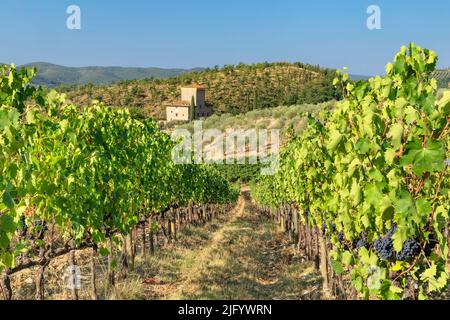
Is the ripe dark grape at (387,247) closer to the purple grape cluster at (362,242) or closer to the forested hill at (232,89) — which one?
the purple grape cluster at (362,242)

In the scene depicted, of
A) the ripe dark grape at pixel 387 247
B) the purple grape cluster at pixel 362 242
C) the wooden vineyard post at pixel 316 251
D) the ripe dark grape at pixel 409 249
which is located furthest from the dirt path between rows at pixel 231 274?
the ripe dark grape at pixel 409 249

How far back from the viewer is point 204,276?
42.4 ft

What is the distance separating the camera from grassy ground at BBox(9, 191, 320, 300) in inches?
439

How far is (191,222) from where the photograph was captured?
1074 inches

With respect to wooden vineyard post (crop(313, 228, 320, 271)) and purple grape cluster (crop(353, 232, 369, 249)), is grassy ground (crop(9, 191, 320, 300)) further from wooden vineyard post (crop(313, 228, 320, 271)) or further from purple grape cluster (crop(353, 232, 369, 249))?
purple grape cluster (crop(353, 232, 369, 249))

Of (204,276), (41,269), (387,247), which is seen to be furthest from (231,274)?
(387,247)

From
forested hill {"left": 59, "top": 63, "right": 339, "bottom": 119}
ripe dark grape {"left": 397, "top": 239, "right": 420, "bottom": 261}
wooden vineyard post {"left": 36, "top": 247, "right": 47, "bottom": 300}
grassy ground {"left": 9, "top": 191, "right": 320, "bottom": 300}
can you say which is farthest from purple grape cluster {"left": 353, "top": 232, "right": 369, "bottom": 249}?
forested hill {"left": 59, "top": 63, "right": 339, "bottom": 119}

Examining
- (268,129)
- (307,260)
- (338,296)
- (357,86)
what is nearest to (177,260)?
(307,260)

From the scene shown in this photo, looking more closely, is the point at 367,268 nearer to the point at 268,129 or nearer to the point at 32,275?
the point at 32,275

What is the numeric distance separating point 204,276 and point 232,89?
126691 mm

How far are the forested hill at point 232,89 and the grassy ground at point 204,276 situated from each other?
8680cm
